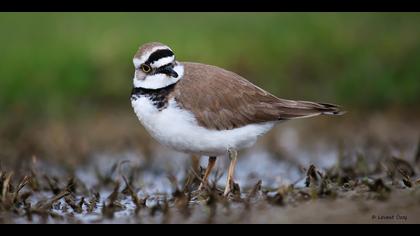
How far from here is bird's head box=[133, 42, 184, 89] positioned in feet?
24.2

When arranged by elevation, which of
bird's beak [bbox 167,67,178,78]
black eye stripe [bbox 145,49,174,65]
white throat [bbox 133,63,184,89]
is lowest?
white throat [bbox 133,63,184,89]

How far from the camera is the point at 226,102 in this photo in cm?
771

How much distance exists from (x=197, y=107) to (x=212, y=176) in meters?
2.33

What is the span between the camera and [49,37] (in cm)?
1397

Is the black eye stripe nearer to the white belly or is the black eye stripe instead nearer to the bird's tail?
the white belly

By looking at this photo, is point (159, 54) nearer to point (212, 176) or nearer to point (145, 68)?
point (145, 68)

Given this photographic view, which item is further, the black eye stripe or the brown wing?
the brown wing

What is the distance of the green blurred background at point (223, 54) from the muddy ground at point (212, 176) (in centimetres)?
56

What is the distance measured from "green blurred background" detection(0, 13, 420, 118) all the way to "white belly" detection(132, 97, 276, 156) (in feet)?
16.1

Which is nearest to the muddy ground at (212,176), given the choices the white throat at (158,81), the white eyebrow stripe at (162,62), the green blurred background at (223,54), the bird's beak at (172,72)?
the green blurred background at (223,54)

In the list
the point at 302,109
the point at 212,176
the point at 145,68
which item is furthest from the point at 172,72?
the point at 212,176

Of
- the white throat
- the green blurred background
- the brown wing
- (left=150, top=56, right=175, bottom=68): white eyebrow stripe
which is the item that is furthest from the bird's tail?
the green blurred background

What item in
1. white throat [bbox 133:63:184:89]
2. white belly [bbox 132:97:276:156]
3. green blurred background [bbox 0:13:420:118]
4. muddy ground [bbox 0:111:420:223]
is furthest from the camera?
green blurred background [bbox 0:13:420:118]

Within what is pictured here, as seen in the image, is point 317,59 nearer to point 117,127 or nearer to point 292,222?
point 117,127
